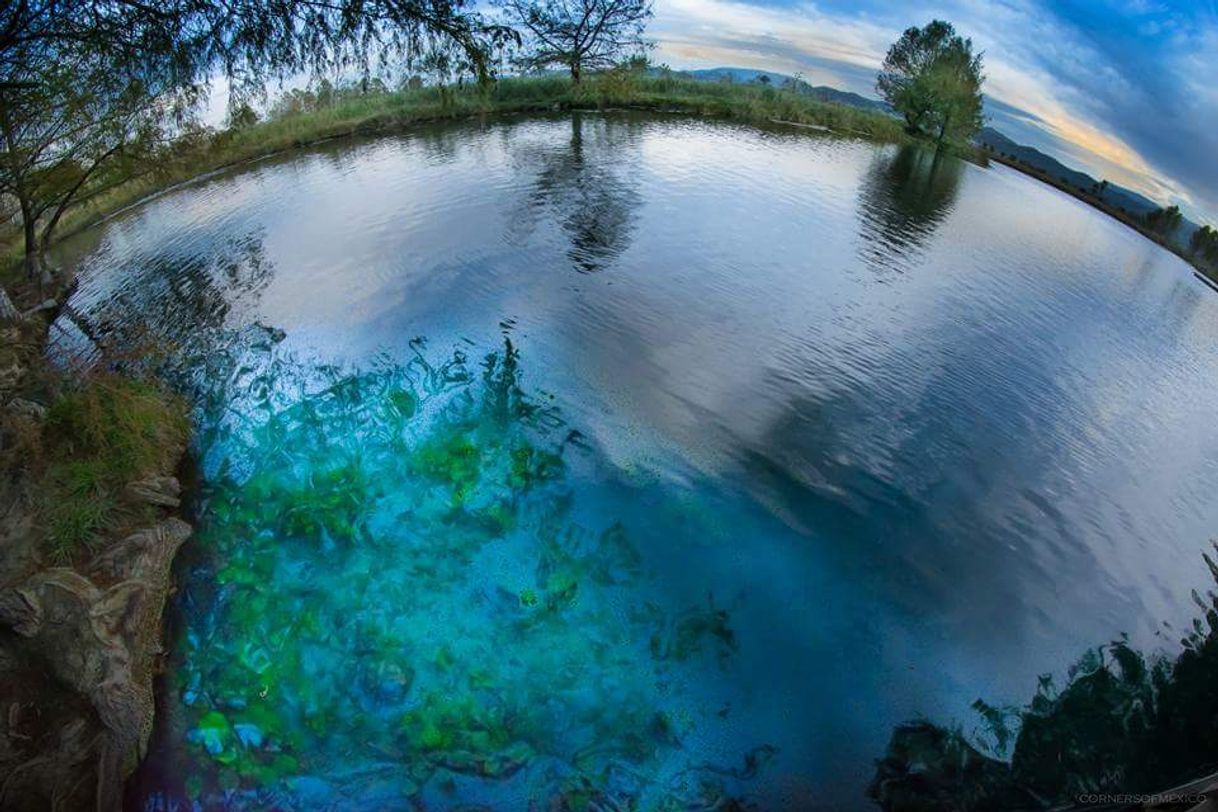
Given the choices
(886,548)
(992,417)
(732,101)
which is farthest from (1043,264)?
(732,101)

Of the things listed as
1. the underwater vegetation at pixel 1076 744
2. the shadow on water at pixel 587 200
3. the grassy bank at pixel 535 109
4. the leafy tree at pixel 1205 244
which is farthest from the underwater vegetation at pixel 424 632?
the leafy tree at pixel 1205 244

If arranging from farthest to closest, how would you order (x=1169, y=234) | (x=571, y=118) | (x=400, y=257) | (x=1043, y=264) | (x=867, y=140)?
(x=867, y=140)
(x=571, y=118)
(x=1169, y=234)
(x=1043, y=264)
(x=400, y=257)

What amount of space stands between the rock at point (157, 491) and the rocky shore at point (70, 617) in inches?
0.6

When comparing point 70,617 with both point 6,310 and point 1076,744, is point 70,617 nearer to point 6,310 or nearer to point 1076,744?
point 6,310

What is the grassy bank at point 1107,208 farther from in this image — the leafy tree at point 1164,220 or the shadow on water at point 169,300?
Result: the shadow on water at point 169,300

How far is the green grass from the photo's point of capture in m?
6.15

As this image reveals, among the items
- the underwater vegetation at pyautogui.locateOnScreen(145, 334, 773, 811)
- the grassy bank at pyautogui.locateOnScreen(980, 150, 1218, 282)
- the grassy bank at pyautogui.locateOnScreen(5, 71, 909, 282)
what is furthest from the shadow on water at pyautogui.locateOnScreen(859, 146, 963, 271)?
the underwater vegetation at pyautogui.locateOnScreen(145, 334, 773, 811)

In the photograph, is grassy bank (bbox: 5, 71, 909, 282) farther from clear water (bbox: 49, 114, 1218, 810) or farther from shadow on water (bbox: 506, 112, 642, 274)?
clear water (bbox: 49, 114, 1218, 810)

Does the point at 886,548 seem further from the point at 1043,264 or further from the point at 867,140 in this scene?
the point at 867,140

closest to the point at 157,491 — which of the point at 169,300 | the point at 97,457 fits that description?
the point at 97,457

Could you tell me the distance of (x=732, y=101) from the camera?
104 feet

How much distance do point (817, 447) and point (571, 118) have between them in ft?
82.3

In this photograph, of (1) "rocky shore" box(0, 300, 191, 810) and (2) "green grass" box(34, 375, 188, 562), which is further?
(2) "green grass" box(34, 375, 188, 562)

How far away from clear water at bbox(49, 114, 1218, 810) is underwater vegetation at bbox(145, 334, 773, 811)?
0.03m
